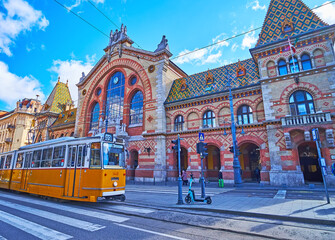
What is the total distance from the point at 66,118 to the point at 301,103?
1486 inches

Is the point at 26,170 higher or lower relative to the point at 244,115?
lower

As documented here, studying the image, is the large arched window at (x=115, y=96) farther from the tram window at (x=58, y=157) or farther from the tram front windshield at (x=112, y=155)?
the tram front windshield at (x=112, y=155)

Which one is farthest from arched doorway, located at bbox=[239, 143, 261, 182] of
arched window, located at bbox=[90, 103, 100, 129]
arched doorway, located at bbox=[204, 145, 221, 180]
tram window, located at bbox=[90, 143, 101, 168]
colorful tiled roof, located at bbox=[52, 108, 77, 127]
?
colorful tiled roof, located at bbox=[52, 108, 77, 127]

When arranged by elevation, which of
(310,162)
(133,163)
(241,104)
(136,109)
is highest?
(136,109)

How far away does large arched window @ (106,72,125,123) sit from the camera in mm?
27719

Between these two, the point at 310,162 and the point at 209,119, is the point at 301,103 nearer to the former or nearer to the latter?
the point at 310,162

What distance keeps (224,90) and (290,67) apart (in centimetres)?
617

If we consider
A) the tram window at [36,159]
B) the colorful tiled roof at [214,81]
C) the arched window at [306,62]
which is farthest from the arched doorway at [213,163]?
the tram window at [36,159]

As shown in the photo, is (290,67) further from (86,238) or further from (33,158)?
(33,158)

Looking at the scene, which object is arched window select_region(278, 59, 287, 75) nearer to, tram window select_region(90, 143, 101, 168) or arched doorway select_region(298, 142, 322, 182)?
arched doorway select_region(298, 142, 322, 182)

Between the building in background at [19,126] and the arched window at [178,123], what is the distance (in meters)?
38.8

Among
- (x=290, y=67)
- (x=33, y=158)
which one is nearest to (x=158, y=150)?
(x=33, y=158)

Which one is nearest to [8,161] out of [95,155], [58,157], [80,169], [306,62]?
[58,157]

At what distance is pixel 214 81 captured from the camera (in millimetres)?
22578
